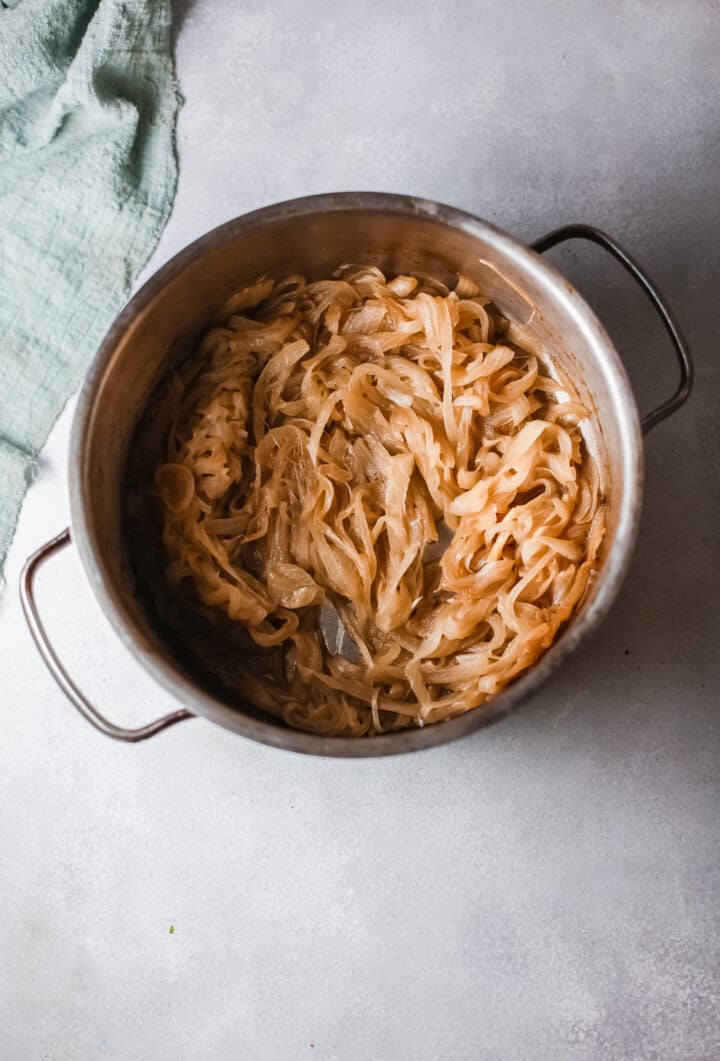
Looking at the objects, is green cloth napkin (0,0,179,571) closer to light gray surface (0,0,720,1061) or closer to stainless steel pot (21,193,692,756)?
light gray surface (0,0,720,1061)

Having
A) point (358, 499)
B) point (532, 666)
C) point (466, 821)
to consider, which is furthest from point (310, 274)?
point (466, 821)

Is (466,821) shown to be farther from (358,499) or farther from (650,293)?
(650,293)

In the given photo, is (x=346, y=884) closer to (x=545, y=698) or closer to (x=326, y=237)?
(x=545, y=698)

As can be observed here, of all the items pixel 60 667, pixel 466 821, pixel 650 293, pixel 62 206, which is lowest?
pixel 466 821

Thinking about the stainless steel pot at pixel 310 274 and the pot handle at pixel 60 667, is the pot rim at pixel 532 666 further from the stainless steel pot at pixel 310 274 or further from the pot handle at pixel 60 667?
the pot handle at pixel 60 667

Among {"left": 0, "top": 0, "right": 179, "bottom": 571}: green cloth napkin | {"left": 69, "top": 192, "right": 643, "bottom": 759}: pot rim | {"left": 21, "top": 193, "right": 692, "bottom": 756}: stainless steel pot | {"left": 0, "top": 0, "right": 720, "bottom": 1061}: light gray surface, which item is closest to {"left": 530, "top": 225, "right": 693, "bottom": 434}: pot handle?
{"left": 21, "top": 193, "right": 692, "bottom": 756}: stainless steel pot

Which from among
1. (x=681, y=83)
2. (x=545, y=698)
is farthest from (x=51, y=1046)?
(x=681, y=83)
